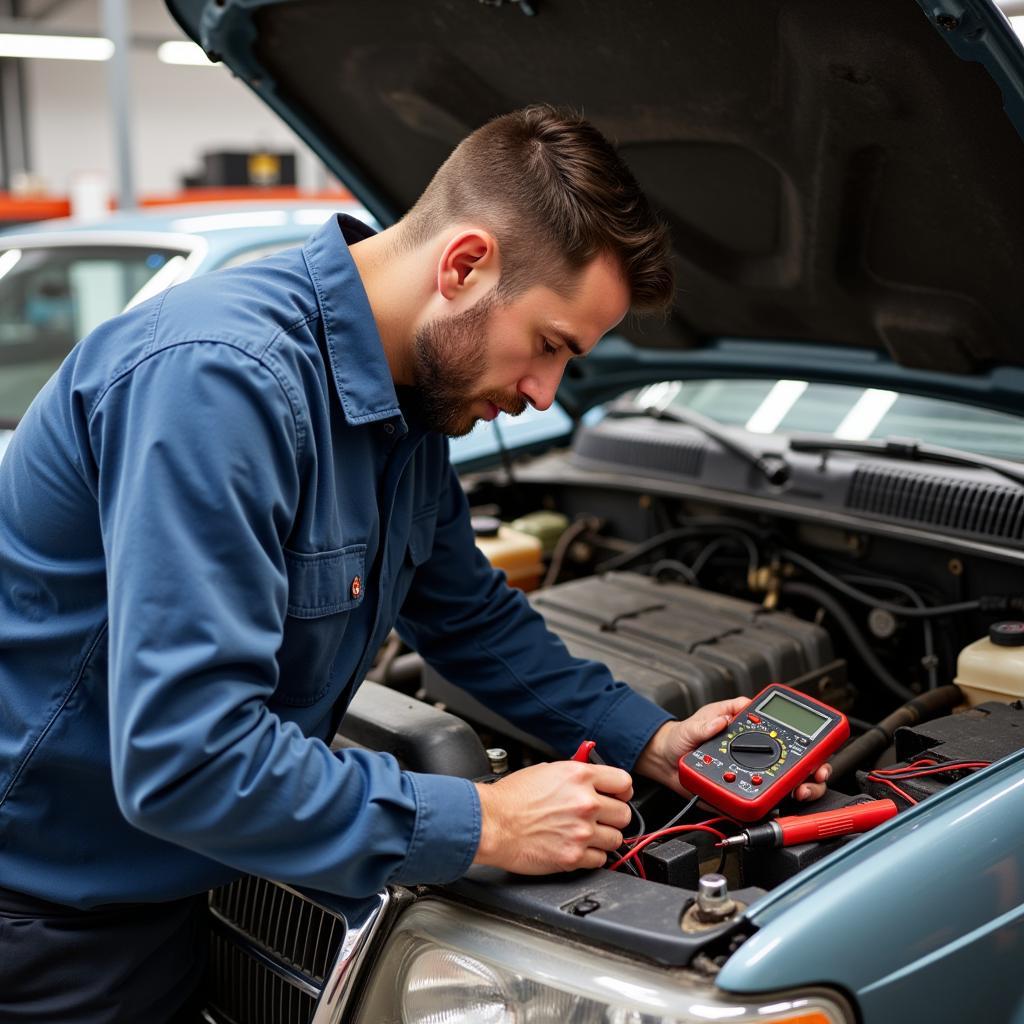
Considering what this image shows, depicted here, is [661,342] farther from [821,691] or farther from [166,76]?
[166,76]

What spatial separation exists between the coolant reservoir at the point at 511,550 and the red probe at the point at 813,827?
1.02 metres

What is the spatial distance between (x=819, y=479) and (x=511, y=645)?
30.5 inches

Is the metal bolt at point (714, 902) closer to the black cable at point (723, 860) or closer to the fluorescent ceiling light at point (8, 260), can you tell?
the black cable at point (723, 860)

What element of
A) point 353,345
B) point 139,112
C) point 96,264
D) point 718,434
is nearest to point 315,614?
point 353,345

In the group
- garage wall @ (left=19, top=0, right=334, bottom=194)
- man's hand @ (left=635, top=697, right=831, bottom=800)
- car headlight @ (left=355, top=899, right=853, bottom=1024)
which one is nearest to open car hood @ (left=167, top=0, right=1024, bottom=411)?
man's hand @ (left=635, top=697, right=831, bottom=800)

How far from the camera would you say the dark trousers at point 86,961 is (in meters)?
1.29

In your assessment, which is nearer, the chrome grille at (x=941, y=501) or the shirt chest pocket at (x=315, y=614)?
the shirt chest pocket at (x=315, y=614)

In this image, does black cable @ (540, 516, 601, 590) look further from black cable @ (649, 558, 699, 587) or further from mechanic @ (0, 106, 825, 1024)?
mechanic @ (0, 106, 825, 1024)

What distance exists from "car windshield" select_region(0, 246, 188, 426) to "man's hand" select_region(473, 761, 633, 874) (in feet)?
8.52

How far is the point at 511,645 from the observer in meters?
1.70

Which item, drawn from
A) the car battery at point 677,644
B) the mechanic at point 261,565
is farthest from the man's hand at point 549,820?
the car battery at point 677,644

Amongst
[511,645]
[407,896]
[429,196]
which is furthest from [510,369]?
[407,896]

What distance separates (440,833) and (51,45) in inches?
Answer: 448

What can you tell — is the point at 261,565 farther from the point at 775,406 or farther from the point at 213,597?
the point at 775,406
